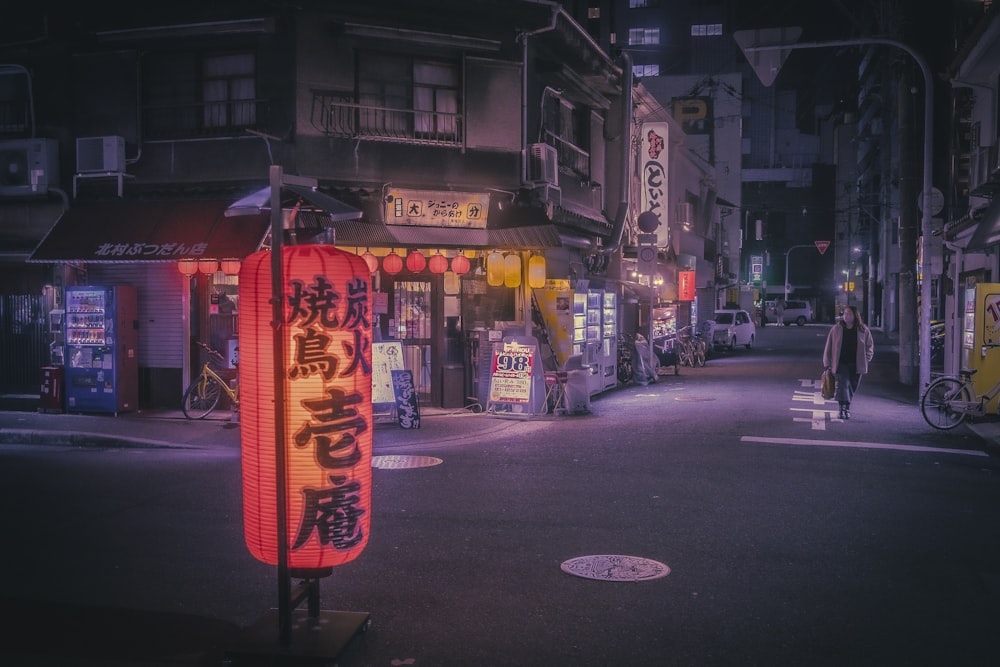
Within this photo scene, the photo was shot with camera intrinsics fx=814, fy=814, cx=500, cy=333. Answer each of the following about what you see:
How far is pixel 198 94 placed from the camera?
16.8 m

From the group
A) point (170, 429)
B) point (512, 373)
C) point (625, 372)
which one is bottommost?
point (170, 429)

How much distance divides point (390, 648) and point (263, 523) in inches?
46.1

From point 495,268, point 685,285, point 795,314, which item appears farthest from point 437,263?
point 795,314

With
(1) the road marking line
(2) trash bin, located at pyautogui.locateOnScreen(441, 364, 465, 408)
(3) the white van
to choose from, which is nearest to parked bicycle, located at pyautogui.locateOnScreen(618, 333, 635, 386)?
(2) trash bin, located at pyautogui.locateOnScreen(441, 364, 465, 408)

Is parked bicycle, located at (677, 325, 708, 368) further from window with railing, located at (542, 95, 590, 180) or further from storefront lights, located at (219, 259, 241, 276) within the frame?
storefront lights, located at (219, 259, 241, 276)

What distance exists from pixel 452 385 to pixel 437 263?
2641mm

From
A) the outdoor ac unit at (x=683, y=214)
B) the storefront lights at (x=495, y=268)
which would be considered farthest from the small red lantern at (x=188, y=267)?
the outdoor ac unit at (x=683, y=214)

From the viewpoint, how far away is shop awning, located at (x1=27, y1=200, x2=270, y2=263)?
610 inches

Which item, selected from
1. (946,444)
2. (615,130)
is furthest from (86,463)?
(615,130)

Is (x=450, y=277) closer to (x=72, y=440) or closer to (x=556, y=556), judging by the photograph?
A: (x=72, y=440)

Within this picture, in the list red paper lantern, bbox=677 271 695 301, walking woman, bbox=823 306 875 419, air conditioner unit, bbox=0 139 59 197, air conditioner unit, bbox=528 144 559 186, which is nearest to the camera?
walking woman, bbox=823 306 875 419

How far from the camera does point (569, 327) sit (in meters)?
18.5

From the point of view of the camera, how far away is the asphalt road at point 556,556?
17.8ft

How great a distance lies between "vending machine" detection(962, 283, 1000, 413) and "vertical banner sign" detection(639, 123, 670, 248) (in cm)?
1297
